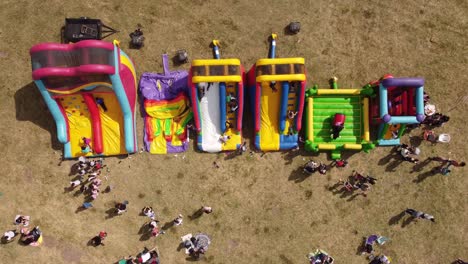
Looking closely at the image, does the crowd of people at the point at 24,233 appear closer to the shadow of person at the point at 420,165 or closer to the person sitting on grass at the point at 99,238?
the person sitting on grass at the point at 99,238

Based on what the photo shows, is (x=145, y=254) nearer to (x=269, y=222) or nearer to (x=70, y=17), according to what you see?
(x=269, y=222)

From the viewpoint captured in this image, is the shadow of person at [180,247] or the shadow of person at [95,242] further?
the shadow of person at [180,247]

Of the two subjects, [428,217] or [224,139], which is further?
[224,139]

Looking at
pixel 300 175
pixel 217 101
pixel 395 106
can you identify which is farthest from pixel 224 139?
pixel 395 106

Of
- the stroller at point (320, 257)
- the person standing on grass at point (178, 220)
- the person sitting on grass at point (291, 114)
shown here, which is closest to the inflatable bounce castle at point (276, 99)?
the person sitting on grass at point (291, 114)

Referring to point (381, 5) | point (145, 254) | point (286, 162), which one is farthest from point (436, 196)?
point (145, 254)

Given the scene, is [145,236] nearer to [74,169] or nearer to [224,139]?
[74,169]

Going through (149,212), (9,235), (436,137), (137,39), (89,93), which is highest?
(137,39)
